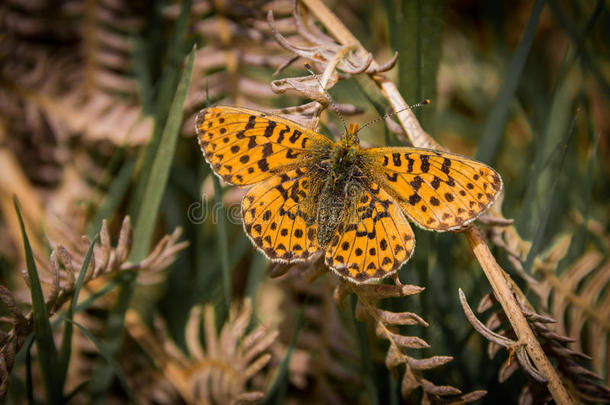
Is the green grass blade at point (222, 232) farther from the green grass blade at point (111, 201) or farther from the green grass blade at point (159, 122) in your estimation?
the green grass blade at point (111, 201)

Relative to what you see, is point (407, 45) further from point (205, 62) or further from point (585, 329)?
point (585, 329)

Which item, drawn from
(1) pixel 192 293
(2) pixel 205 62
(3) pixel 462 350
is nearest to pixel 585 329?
(3) pixel 462 350

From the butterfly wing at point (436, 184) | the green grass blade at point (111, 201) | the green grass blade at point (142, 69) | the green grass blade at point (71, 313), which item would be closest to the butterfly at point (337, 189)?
the butterfly wing at point (436, 184)

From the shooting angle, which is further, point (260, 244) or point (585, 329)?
point (585, 329)

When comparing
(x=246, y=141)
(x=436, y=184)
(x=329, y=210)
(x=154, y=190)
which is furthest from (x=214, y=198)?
(x=436, y=184)

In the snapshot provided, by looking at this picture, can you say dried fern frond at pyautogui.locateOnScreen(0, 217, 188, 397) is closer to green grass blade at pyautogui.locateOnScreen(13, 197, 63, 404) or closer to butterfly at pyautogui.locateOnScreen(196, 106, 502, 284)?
green grass blade at pyautogui.locateOnScreen(13, 197, 63, 404)
